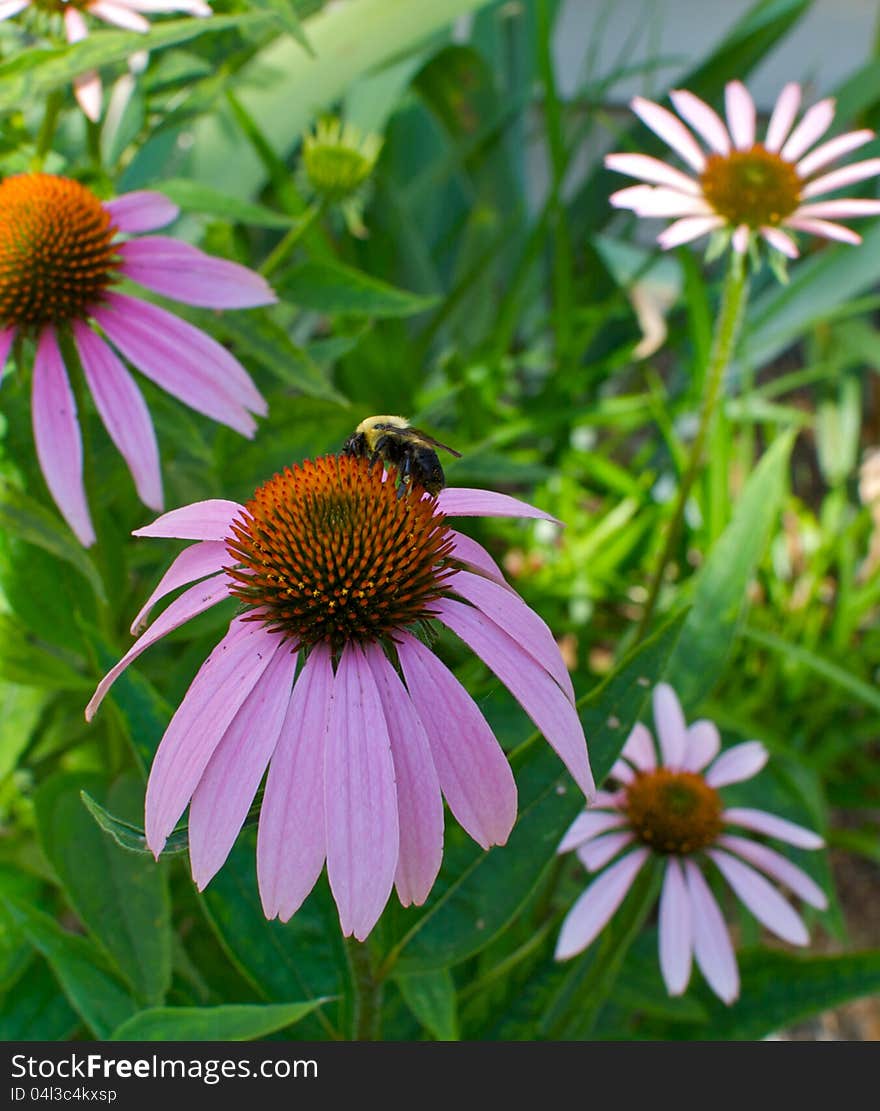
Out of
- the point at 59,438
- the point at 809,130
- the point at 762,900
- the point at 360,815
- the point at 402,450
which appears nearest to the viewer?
the point at 360,815

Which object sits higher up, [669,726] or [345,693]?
[669,726]

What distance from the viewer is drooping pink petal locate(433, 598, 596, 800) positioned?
1.13ft

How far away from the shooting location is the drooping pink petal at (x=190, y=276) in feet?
1.94

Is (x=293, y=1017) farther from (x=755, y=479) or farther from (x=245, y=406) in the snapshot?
(x=755, y=479)

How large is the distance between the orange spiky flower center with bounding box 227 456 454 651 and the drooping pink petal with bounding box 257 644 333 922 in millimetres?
47

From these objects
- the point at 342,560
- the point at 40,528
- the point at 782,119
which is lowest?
the point at 342,560

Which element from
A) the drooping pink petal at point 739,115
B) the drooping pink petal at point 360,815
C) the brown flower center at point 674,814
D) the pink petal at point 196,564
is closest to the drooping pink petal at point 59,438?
the pink petal at point 196,564

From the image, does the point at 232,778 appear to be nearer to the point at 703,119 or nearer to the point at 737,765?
the point at 737,765

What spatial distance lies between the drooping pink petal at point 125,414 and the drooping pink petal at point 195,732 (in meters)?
0.19

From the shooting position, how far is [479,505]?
409 mm

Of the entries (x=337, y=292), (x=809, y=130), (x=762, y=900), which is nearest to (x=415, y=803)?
(x=762, y=900)

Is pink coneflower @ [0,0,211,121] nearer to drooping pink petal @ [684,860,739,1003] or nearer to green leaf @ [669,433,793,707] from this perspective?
green leaf @ [669,433,793,707]

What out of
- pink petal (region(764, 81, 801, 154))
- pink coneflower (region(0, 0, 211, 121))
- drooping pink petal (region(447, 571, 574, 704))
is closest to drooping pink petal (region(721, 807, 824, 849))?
drooping pink petal (region(447, 571, 574, 704))

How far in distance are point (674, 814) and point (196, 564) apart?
0.36 metres
